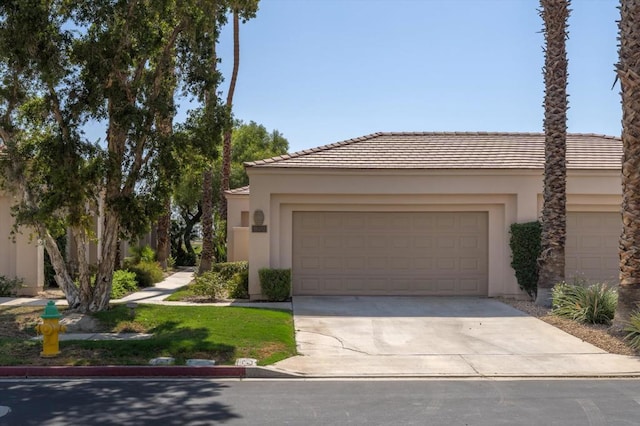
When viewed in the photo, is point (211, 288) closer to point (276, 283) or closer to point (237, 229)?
point (276, 283)

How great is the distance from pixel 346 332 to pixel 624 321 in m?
5.08

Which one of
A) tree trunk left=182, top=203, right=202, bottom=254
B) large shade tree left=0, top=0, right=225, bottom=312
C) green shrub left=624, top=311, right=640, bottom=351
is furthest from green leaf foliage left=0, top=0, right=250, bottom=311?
tree trunk left=182, top=203, right=202, bottom=254

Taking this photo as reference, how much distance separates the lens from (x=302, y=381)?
9742mm

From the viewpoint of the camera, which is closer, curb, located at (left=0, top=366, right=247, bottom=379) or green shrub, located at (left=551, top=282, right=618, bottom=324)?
curb, located at (left=0, top=366, right=247, bottom=379)

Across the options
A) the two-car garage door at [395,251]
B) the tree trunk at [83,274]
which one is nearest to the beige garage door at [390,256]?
the two-car garage door at [395,251]

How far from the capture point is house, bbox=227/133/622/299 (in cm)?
1770

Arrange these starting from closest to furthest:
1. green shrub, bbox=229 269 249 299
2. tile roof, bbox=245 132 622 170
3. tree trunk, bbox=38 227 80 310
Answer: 1. tree trunk, bbox=38 227 80 310
2. green shrub, bbox=229 269 249 299
3. tile roof, bbox=245 132 622 170

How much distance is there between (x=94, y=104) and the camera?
1301 centimetres

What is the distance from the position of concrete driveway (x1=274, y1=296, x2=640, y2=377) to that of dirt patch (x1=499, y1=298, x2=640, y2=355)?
229 millimetres

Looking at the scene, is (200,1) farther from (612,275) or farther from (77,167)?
(612,275)

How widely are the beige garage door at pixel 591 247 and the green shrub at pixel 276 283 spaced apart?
7385 mm

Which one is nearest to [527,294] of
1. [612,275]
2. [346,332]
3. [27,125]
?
[612,275]

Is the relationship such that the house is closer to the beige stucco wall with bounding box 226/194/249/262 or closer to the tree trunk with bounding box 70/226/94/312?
the tree trunk with bounding box 70/226/94/312

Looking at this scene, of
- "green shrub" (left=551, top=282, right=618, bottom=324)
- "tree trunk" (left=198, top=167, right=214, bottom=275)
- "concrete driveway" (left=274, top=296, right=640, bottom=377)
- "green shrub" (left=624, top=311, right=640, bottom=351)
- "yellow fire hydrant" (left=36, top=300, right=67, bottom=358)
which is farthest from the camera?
Result: "tree trunk" (left=198, top=167, right=214, bottom=275)
